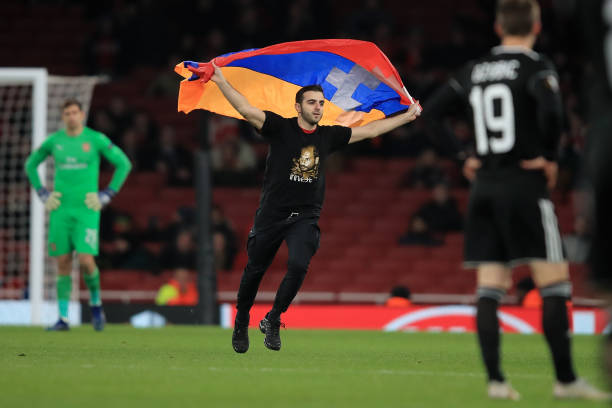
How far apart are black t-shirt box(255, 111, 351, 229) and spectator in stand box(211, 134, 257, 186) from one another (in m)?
10.5

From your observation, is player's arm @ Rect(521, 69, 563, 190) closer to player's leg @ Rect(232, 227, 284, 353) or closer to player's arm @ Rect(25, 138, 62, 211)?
player's leg @ Rect(232, 227, 284, 353)

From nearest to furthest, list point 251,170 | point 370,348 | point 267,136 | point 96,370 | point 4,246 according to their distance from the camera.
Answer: point 96,370
point 267,136
point 370,348
point 4,246
point 251,170

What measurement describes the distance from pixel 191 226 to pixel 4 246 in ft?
9.43

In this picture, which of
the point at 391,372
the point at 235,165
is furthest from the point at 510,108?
the point at 235,165

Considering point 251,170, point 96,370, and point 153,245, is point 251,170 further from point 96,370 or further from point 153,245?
point 96,370

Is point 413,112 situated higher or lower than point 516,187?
higher

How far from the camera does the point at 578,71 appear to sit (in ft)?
65.9

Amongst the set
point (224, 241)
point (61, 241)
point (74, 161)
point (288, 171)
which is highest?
point (288, 171)

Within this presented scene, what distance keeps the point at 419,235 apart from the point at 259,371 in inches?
422

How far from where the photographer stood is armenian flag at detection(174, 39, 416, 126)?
9.88m

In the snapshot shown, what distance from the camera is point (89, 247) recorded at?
11773mm

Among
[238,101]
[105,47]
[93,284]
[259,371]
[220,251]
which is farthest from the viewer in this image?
[105,47]

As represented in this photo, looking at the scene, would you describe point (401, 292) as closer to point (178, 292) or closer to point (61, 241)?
point (178, 292)

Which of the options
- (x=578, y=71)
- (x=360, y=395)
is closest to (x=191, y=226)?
(x=578, y=71)
